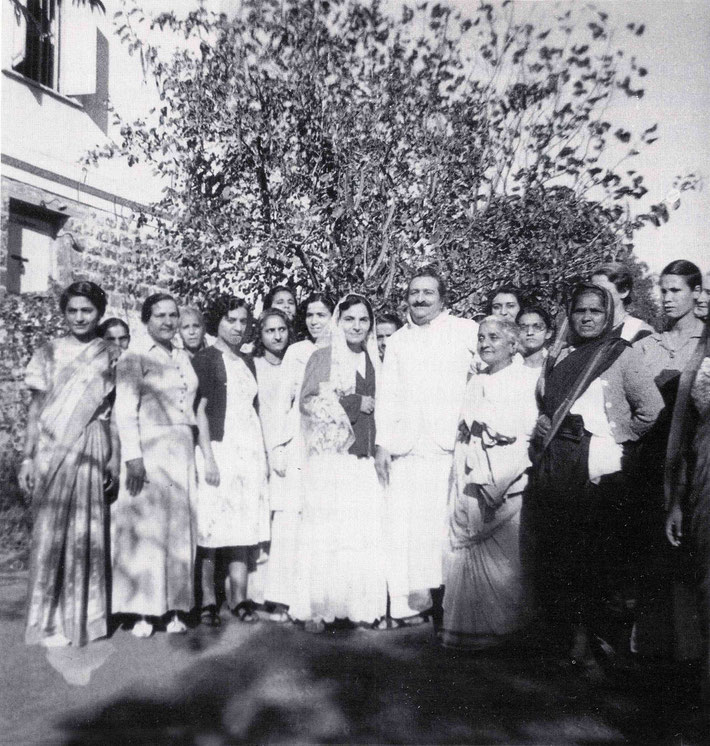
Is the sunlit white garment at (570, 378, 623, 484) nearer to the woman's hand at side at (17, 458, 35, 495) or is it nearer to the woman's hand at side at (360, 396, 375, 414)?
the woman's hand at side at (360, 396, 375, 414)

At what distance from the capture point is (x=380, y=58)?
17.3 ft

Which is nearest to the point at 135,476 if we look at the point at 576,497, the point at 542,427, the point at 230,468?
the point at 230,468

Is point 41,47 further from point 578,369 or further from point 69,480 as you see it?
point 578,369

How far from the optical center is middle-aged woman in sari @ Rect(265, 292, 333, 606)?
426cm

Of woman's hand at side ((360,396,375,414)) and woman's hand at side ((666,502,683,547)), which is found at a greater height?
woman's hand at side ((360,396,375,414))

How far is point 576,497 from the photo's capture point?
3.41 meters

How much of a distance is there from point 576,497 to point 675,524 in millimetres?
622

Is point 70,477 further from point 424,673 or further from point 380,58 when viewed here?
point 380,58

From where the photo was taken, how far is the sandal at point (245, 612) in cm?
416

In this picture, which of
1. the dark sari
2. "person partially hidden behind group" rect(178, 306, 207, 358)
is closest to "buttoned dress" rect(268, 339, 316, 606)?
"person partially hidden behind group" rect(178, 306, 207, 358)

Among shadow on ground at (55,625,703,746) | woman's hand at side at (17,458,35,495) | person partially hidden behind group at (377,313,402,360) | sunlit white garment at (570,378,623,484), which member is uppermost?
person partially hidden behind group at (377,313,402,360)

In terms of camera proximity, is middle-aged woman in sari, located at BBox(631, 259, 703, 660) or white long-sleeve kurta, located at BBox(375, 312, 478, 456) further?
white long-sleeve kurta, located at BBox(375, 312, 478, 456)

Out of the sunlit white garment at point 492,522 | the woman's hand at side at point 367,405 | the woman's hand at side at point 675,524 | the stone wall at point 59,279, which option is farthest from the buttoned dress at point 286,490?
the woman's hand at side at point 675,524

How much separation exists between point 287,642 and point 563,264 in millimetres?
3489
